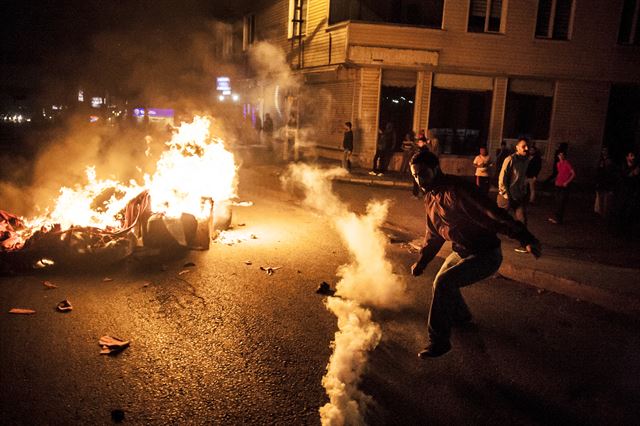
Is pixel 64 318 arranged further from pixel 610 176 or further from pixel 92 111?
→ pixel 92 111

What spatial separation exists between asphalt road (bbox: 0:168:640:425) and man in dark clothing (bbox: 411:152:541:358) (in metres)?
0.39

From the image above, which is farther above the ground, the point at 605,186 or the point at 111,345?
the point at 605,186

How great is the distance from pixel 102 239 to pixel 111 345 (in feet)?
9.96

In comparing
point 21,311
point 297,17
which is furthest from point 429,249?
point 297,17

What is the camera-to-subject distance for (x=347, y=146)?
60.6ft

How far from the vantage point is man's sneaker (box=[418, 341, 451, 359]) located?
4820mm

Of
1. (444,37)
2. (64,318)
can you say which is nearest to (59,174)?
(64,318)

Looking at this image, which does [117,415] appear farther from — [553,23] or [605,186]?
[553,23]

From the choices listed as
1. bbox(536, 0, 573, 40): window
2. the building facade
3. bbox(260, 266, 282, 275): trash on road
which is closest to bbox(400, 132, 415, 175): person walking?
the building facade

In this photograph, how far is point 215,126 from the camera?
31.1 m

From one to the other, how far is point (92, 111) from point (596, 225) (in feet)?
145

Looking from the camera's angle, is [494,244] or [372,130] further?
[372,130]

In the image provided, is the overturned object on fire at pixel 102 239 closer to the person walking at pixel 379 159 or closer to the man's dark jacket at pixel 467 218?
the man's dark jacket at pixel 467 218

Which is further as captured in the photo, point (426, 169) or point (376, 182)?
point (376, 182)
